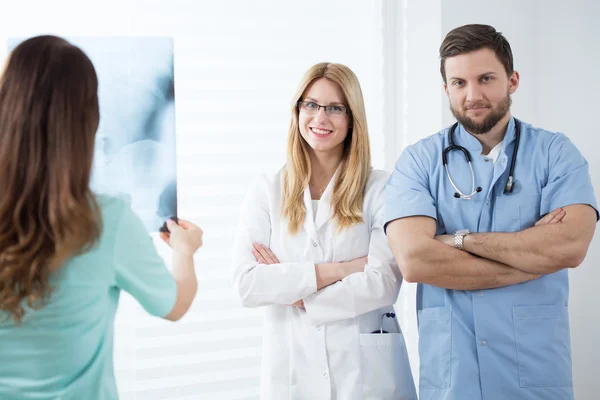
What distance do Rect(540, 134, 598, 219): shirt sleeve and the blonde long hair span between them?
0.63 m

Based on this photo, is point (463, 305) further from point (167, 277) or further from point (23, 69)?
point (23, 69)

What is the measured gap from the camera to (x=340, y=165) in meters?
2.26

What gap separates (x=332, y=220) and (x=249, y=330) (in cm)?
89

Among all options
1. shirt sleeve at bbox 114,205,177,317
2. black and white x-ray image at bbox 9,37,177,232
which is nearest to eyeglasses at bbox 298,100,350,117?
black and white x-ray image at bbox 9,37,177,232

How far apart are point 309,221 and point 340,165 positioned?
10.4 inches

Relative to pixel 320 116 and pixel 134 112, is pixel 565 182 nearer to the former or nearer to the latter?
pixel 320 116

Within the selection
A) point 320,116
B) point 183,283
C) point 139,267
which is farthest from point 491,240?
point 139,267

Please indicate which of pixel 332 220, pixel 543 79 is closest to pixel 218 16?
pixel 332 220

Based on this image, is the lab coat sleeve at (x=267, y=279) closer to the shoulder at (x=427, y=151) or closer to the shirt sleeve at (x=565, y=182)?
the shoulder at (x=427, y=151)

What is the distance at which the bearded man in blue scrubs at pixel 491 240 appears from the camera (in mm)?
1895

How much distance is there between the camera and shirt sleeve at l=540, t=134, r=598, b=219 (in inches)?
74.9

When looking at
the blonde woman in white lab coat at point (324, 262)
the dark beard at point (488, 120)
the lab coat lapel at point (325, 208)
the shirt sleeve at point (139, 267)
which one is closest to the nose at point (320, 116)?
the blonde woman in white lab coat at point (324, 262)

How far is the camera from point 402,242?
6.42 feet

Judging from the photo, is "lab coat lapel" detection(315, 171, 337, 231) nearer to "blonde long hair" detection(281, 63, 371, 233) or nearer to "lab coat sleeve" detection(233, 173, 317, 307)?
"blonde long hair" detection(281, 63, 371, 233)
